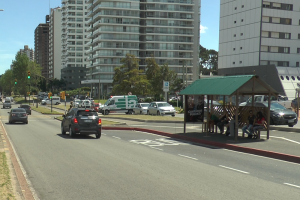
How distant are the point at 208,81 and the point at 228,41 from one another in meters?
56.4

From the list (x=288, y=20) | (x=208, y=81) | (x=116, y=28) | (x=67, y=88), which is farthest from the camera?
(x=67, y=88)

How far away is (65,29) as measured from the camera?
162 meters

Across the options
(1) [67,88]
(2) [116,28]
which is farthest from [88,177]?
(1) [67,88]

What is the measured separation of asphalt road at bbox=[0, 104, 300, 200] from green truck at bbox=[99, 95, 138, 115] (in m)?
34.1

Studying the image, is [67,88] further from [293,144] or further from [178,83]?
[293,144]

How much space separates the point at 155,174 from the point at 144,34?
349ft

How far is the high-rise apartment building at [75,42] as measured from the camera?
6038 inches

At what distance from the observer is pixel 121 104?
1975 inches

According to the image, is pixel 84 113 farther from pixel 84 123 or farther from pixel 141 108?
pixel 141 108

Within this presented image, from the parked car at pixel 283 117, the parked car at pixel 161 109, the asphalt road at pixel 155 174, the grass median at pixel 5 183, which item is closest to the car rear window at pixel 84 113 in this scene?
the asphalt road at pixel 155 174

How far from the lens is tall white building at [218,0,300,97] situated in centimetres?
6750

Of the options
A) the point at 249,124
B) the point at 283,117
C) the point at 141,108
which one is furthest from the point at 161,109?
the point at 249,124

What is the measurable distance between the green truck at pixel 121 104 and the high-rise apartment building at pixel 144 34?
202ft

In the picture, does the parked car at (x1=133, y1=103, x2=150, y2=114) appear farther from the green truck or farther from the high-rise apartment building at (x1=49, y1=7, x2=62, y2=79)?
the high-rise apartment building at (x1=49, y1=7, x2=62, y2=79)
